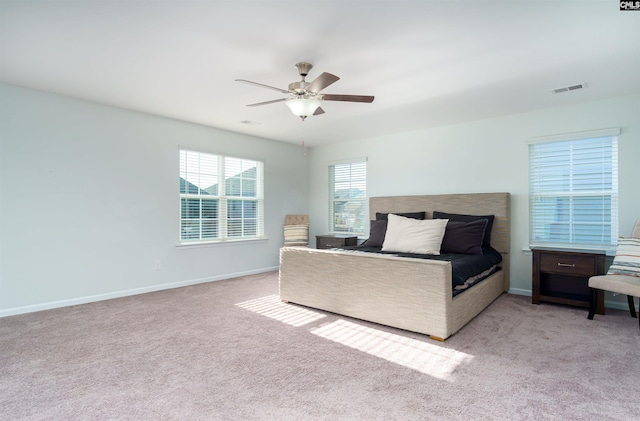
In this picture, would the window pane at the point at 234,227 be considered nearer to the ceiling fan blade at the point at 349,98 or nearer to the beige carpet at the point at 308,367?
the beige carpet at the point at 308,367

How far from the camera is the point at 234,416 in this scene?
178 cm

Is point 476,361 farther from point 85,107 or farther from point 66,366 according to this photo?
point 85,107

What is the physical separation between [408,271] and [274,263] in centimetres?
362

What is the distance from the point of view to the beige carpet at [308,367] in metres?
1.85

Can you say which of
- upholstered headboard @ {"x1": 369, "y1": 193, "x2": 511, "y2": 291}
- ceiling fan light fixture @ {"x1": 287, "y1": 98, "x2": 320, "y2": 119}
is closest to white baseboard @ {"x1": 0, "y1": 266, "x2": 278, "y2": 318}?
upholstered headboard @ {"x1": 369, "y1": 193, "x2": 511, "y2": 291}

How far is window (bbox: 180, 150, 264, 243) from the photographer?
4.98m

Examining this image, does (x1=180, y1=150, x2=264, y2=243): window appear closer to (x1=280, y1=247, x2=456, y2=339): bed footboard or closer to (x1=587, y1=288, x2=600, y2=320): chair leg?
(x1=280, y1=247, x2=456, y2=339): bed footboard

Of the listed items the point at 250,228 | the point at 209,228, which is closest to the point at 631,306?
the point at 250,228

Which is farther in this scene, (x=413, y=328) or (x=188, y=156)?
(x=188, y=156)

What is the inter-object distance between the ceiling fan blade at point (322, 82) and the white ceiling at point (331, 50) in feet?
0.78

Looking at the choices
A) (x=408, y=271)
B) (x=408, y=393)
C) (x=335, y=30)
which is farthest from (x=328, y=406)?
(x=335, y=30)

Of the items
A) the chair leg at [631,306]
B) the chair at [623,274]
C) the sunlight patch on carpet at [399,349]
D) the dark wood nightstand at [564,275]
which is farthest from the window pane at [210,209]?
the chair leg at [631,306]

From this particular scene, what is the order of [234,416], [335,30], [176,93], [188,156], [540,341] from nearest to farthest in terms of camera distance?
[234,416]
[335,30]
[540,341]
[176,93]
[188,156]

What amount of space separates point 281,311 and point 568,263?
3.11 meters
